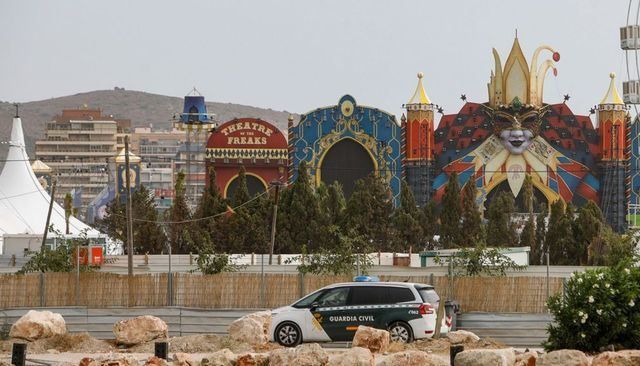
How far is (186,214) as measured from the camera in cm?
8925

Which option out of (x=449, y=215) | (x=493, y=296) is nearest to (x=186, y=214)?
(x=449, y=215)

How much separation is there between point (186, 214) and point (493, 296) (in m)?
51.1

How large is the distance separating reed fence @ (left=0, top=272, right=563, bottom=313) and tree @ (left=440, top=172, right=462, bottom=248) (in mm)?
42381

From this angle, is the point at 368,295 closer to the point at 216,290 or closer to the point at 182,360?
the point at 182,360

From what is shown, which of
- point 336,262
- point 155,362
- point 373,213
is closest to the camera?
point 155,362

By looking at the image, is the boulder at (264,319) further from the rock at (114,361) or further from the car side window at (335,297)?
the rock at (114,361)

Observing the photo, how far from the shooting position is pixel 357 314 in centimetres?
3409

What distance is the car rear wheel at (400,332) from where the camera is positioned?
1328 inches

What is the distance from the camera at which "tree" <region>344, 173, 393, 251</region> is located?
84.4 metres

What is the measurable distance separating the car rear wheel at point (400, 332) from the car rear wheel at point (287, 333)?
2.06 meters

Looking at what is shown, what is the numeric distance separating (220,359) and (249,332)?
4.39m

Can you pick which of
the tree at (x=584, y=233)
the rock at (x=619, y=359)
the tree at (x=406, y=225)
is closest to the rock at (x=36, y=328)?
the rock at (x=619, y=359)

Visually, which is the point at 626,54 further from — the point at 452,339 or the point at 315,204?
the point at 452,339

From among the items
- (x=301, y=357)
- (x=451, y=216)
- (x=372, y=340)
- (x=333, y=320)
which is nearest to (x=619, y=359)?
(x=301, y=357)
